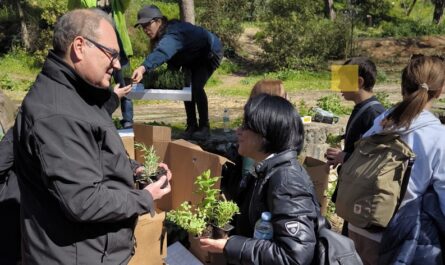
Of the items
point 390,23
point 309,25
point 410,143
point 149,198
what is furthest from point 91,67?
point 390,23

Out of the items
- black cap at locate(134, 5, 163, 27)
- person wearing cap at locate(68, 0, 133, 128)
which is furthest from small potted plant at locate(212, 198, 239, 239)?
person wearing cap at locate(68, 0, 133, 128)

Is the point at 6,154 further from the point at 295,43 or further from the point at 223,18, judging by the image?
the point at 223,18

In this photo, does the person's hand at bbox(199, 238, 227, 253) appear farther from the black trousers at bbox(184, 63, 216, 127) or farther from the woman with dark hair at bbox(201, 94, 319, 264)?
the black trousers at bbox(184, 63, 216, 127)

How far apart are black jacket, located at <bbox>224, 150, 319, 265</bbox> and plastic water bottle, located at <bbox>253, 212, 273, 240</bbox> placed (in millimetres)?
32

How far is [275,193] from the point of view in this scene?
1.86 meters

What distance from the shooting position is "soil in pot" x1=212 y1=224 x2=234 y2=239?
84.6 inches

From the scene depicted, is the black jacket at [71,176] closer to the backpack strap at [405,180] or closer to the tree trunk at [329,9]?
the backpack strap at [405,180]

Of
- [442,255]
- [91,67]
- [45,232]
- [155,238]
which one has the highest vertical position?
[91,67]

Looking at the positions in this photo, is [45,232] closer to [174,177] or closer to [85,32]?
[85,32]

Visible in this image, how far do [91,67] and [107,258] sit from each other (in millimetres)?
757

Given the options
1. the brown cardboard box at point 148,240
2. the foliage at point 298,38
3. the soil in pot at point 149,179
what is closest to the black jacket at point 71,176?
the soil in pot at point 149,179

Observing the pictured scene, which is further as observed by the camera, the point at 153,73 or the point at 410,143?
the point at 153,73

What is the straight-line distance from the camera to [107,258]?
1.85m

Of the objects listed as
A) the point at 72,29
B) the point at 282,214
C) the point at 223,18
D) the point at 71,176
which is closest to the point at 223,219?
the point at 282,214
